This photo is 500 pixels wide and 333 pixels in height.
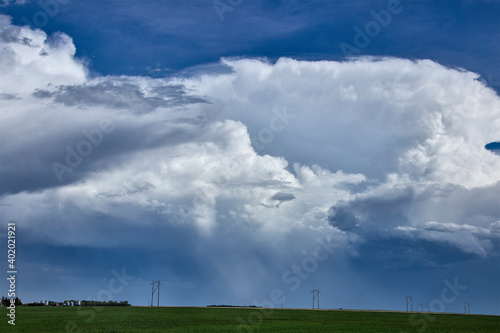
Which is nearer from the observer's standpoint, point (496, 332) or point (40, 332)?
point (40, 332)

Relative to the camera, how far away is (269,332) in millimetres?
95500

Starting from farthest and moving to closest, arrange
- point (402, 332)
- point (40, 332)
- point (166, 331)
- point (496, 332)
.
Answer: point (496, 332) → point (402, 332) → point (166, 331) → point (40, 332)

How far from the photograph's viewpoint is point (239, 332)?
311 ft

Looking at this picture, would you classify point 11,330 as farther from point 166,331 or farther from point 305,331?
point 305,331

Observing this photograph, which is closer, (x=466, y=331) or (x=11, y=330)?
(x=11, y=330)

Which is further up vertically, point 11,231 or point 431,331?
point 11,231

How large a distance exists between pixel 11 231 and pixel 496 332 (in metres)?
96.5

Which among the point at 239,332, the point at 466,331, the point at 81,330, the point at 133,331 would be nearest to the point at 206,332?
the point at 239,332

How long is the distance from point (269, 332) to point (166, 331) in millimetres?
18215

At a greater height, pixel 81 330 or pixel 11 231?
Answer: pixel 11 231

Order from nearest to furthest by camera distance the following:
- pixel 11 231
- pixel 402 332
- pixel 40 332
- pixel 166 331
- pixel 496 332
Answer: pixel 11 231, pixel 40 332, pixel 166 331, pixel 402 332, pixel 496 332

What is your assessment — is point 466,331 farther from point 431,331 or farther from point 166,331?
point 166,331

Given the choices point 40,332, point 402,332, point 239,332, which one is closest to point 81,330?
point 40,332

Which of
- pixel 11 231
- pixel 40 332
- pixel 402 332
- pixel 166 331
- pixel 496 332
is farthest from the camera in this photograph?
pixel 496 332
